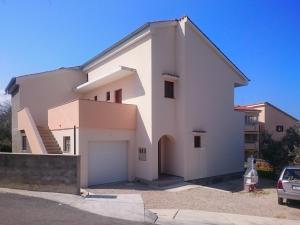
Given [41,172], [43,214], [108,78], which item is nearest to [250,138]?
[108,78]

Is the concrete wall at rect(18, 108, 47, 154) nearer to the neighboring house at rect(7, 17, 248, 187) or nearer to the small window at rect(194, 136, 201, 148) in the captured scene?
the neighboring house at rect(7, 17, 248, 187)

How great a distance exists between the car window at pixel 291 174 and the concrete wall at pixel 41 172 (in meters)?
8.00

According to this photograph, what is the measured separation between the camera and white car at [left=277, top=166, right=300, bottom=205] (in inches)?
469

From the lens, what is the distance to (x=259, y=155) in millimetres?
23953

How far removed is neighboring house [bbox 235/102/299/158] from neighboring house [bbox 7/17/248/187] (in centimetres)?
2038

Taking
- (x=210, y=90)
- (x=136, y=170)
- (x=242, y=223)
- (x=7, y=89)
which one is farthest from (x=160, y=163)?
(x=7, y=89)

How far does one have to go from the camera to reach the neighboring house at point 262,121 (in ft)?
135

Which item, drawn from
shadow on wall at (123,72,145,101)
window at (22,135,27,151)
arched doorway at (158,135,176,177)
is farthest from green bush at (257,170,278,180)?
window at (22,135,27,151)

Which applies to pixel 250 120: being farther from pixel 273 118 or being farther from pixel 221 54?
pixel 221 54

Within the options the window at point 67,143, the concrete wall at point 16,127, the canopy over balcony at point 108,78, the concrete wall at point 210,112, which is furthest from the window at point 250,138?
the window at point 67,143

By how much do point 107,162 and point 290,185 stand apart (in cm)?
907

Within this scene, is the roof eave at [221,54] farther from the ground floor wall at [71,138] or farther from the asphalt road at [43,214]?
the asphalt road at [43,214]

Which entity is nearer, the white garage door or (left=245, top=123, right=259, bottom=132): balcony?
the white garage door

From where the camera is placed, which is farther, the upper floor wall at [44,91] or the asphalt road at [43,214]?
the upper floor wall at [44,91]
